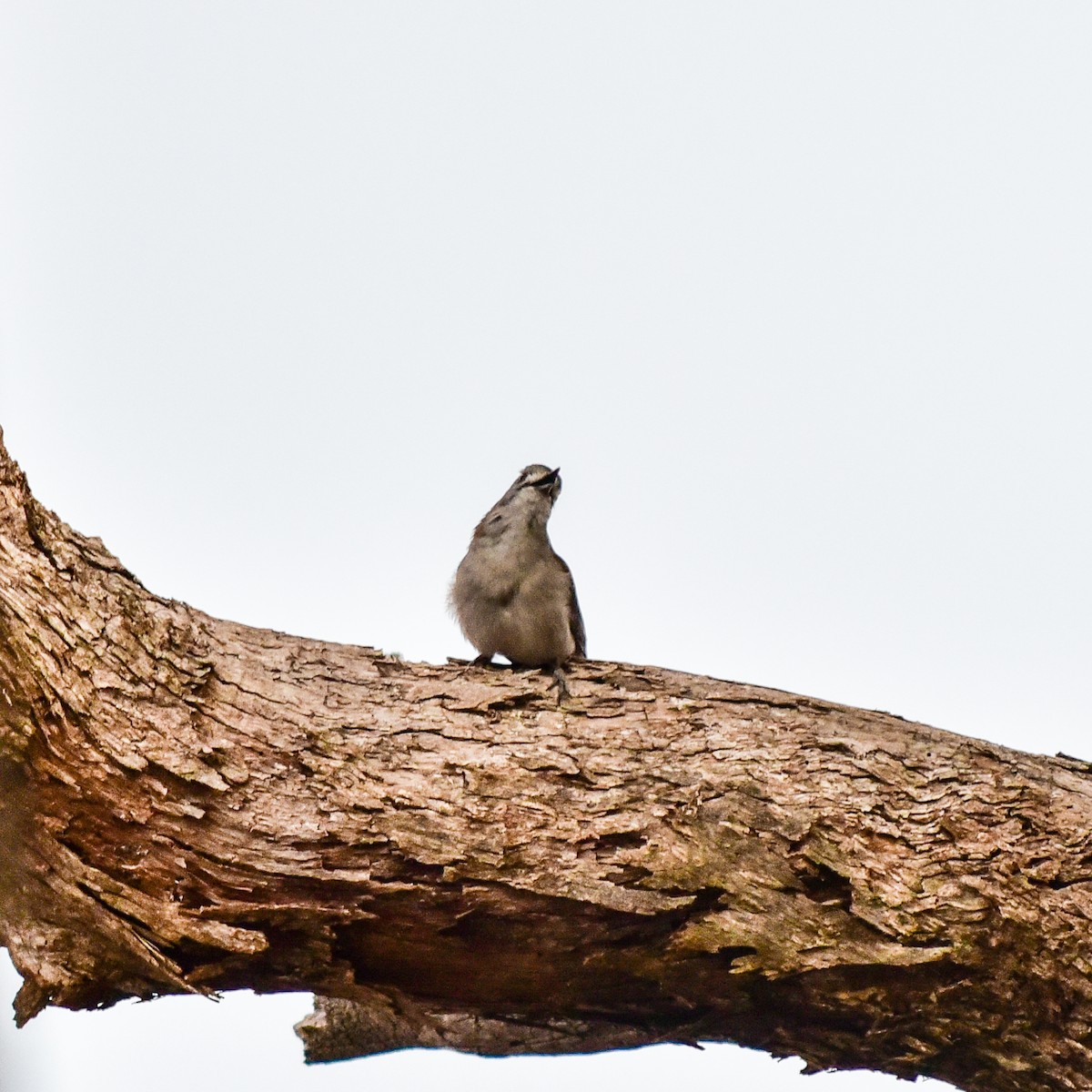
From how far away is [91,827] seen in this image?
4.84m

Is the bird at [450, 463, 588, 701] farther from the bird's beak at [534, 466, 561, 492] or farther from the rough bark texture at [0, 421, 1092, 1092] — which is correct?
the rough bark texture at [0, 421, 1092, 1092]

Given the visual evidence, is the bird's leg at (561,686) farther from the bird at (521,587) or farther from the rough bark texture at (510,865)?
the bird at (521,587)

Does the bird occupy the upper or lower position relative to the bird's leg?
upper

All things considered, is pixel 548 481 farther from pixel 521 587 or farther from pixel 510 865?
pixel 510 865

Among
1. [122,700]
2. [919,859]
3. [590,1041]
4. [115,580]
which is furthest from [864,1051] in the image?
[115,580]

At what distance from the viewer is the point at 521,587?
775cm

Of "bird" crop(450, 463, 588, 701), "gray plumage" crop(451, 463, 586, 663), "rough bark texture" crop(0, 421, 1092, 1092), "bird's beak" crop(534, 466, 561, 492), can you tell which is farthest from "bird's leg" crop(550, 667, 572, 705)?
"bird's beak" crop(534, 466, 561, 492)

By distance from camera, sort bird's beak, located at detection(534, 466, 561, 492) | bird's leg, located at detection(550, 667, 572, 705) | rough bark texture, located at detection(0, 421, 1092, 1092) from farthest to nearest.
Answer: bird's beak, located at detection(534, 466, 561, 492) → bird's leg, located at detection(550, 667, 572, 705) → rough bark texture, located at detection(0, 421, 1092, 1092)

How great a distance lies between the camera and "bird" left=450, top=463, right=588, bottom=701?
7441 mm

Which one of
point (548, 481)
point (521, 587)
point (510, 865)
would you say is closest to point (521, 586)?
point (521, 587)

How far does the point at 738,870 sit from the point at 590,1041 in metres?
1.12

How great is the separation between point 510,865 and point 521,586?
294 centimetres

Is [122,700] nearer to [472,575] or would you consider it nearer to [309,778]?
[309,778]

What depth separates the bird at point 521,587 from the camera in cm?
744
